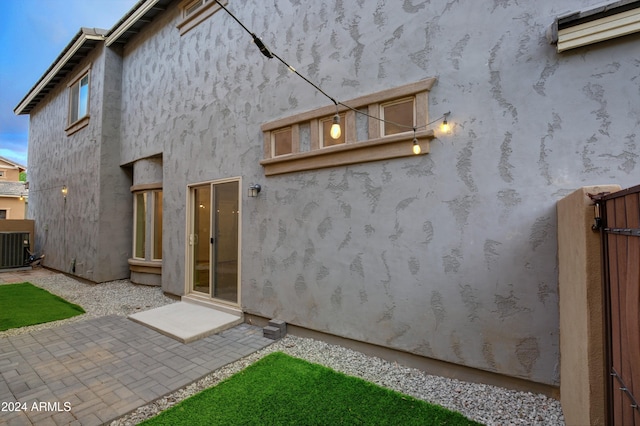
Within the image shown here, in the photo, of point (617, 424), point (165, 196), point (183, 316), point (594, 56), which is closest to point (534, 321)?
point (617, 424)

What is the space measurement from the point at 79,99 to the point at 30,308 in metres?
8.16

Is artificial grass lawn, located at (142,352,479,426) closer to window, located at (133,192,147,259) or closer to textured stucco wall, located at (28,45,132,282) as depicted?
window, located at (133,192,147,259)

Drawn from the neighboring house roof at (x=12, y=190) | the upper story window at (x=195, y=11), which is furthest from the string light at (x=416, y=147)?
the neighboring house roof at (x=12, y=190)

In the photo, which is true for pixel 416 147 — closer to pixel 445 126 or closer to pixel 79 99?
pixel 445 126

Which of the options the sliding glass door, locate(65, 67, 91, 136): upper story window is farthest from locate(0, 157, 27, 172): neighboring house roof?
the sliding glass door

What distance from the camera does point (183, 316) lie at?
5.86 m

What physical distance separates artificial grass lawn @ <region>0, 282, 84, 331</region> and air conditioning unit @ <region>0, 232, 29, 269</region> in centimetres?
513

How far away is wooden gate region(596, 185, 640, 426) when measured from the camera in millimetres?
1500

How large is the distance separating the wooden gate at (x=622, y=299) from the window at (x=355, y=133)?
7.36 feet

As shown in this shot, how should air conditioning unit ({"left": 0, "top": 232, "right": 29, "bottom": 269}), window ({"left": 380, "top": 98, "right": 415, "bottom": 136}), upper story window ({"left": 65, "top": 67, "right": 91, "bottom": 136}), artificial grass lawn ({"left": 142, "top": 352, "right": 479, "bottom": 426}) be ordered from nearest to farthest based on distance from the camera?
artificial grass lawn ({"left": 142, "top": 352, "right": 479, "bottom": 426}) < window ({"left": 380, "top": 98, "right": 415, "bottom": 136}) < upper story window ({"left": 65, "top": 67, "right": 91, "bottom": 136}) < air conditioning unit ({"left": 0, "top": 232, "right": 29, "bottom": 269})

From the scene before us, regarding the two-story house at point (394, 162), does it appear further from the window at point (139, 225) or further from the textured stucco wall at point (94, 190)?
the textured stucco wall at point (94, 190)

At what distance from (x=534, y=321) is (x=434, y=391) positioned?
135 cm

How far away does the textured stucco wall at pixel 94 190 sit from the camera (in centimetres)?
927

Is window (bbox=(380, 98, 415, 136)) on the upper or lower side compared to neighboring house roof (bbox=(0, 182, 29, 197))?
lower
